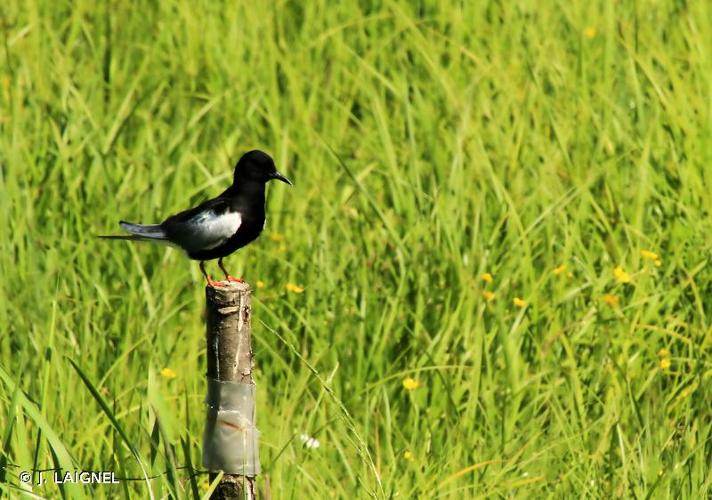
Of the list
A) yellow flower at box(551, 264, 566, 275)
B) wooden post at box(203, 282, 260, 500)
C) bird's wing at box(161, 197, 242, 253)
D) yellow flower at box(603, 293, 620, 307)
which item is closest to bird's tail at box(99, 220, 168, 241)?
bird's wing at box(161, 197, 242, 253)

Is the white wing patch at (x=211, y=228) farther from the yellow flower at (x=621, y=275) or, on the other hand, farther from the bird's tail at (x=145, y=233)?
the yellow flower at (x=621, y=275)

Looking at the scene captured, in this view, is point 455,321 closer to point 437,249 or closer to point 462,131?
point 437,249

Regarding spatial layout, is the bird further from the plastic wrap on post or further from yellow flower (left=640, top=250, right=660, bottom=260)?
yellow flower (left=640, top=250, right=660, bottom=260)

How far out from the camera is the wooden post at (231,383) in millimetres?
2918

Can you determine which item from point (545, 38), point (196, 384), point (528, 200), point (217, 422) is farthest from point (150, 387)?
point (545, 38)

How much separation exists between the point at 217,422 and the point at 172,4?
4.42 metres

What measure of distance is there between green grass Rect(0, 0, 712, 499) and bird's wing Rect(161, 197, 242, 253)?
14.1 inches

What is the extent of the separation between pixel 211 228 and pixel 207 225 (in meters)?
0.02

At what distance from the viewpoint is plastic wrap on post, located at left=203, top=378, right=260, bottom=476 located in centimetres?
292

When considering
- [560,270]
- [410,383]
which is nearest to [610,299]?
[560,270]

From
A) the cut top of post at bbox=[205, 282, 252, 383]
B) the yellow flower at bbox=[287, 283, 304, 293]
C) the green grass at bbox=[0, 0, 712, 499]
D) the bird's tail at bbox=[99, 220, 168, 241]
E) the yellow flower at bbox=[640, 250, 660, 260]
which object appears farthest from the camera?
the yellow flower at bbox=[640, 250, 660, 260]

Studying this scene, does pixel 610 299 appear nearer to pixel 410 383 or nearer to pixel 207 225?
pixel 410 383

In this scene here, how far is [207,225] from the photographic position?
343 cm

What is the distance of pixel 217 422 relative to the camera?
2.94m
